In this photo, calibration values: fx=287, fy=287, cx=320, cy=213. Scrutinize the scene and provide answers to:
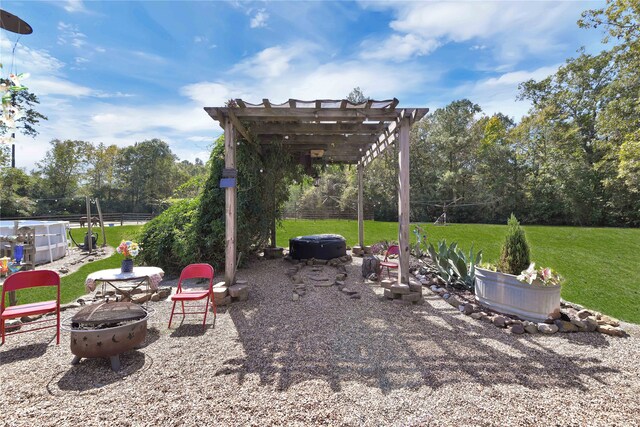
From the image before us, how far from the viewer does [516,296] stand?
3.84 m

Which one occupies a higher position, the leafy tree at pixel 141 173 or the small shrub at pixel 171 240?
the leafy tree at pixel 141 173

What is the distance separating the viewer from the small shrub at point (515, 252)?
3973 millimetres

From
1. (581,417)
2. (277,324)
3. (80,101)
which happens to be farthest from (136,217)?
(581,417)

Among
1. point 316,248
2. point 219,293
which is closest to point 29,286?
point 219,293

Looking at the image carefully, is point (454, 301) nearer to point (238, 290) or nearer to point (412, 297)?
point (412, 297)

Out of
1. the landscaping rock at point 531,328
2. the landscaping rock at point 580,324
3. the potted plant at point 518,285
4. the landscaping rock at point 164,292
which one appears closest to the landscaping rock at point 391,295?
the potted plant at point 518,285

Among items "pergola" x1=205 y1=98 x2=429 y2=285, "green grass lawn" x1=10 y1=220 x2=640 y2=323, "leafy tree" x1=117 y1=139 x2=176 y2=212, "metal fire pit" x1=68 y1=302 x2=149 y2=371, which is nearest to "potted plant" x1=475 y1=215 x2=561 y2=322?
"pergola" x1=205 y1=98 x2=429 y2=285

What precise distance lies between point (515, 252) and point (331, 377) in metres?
3.15

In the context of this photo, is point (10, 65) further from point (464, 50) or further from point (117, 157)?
point (117, 157)

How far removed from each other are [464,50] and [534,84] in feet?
66.9

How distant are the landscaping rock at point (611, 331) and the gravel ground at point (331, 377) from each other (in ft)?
0.30

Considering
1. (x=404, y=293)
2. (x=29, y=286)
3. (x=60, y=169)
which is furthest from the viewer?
(x=60, y=169)

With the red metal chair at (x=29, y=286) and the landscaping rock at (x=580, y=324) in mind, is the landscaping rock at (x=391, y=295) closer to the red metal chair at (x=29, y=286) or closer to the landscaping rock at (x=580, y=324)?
the landscaping rock at (x=580, y=324)

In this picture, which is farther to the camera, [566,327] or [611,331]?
[566,327]
